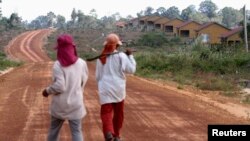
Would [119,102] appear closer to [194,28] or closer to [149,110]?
[149,110]

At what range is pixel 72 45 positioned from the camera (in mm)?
6172

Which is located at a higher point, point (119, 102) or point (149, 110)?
point (119, 102)

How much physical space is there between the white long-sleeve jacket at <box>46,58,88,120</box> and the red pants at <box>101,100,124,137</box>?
0.81 metres

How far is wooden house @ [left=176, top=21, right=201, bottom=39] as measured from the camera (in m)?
69.3

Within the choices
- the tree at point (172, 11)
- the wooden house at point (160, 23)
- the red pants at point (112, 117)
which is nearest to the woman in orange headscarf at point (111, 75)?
the red pants at point (112, 117)

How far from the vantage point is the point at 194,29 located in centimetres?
6831

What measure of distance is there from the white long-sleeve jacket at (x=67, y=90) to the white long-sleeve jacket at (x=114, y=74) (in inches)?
30.9

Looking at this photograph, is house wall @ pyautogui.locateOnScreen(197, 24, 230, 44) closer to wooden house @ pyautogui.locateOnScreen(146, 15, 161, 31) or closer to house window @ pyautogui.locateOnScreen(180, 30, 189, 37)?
house window @ pyautogui.locateOnScreen(180, 30, 189, 37)

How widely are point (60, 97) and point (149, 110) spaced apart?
5576 mm

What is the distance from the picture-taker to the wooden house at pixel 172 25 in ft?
252

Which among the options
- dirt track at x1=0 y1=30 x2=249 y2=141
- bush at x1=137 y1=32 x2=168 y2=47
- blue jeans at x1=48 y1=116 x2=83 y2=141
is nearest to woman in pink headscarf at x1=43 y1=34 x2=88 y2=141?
blue jeans at x1=48 y1=116 x2=83 y2=141

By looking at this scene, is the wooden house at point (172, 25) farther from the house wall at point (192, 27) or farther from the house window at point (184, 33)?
the house wall at point (192, 27)

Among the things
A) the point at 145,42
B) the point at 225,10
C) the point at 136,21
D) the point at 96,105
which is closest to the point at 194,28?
the point at 145,42

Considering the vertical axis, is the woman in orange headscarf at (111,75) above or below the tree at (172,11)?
below
